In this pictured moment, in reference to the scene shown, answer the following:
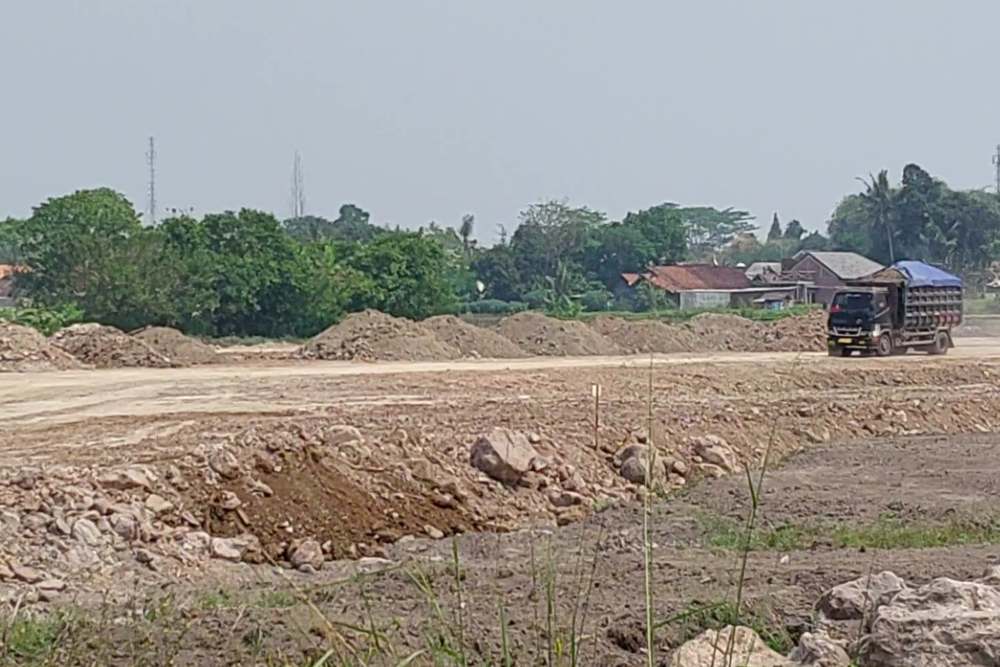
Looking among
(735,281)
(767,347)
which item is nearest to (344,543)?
(767,347)

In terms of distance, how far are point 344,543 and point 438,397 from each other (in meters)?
12.2

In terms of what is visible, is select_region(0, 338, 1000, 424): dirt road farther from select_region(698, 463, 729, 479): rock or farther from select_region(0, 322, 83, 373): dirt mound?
select_region(698, 463, 729, 479): rock

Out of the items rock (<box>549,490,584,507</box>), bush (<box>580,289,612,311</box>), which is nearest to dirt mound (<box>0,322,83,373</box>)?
rock (<box>549,490,584,507</box>)

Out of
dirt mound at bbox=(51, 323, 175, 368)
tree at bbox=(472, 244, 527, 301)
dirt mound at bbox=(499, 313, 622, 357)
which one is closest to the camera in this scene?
dirt mound at bbox=(51, 323, 175, 368)

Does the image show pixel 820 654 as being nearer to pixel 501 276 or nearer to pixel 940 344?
pixel 940 344

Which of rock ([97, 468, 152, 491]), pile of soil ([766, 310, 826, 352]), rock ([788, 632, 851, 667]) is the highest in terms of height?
rock ([788, 632, 851, 667])

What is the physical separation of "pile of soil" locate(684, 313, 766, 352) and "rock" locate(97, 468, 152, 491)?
32.4m

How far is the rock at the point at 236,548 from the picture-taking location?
13.8 meters

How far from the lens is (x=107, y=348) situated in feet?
120

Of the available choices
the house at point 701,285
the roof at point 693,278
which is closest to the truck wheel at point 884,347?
the house at point 701,285

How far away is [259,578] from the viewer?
12359 mm

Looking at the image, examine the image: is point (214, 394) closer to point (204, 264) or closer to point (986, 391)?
point (986, 391)

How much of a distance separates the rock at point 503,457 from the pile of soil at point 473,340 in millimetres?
23332

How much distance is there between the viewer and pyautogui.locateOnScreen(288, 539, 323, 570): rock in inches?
539
